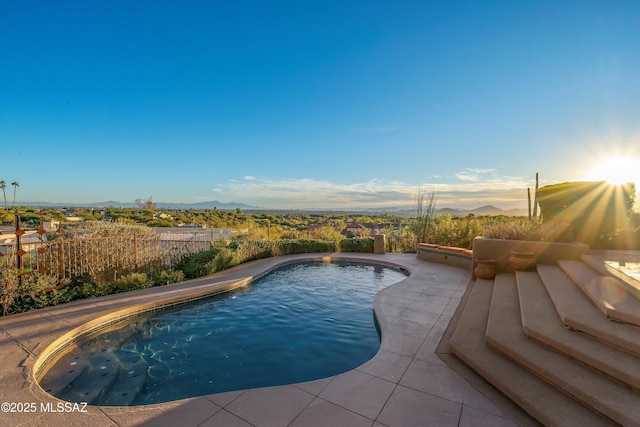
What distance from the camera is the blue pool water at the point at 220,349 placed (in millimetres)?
3018

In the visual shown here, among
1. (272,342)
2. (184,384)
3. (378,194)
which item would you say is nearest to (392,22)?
(272,342)

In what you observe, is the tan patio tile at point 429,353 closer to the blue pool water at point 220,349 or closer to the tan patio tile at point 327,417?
the blue pool water at point 220,349

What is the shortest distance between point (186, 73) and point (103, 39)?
8.70ft

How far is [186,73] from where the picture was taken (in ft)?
33.4

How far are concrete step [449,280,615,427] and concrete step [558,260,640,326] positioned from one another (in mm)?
1136

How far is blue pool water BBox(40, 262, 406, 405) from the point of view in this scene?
9.90 ft

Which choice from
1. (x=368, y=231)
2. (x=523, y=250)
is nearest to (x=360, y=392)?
(x=523, y=250)

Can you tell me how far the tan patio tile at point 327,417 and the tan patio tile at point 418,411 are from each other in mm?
191

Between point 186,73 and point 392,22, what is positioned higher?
point 392,22

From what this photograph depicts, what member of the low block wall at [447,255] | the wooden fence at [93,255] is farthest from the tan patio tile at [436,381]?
the wooden fence at [93,255]

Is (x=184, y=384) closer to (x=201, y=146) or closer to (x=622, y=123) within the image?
(x=622, y=123)

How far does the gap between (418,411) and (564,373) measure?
1.37 m

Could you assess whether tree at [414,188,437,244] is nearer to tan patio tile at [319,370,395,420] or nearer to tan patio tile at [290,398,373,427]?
tan patio tile at [319,370,395,420]

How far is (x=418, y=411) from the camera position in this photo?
92.7 inches
